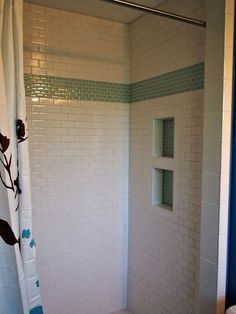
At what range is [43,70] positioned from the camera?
2.07 metres

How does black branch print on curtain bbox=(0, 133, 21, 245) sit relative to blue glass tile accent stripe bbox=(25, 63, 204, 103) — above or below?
below

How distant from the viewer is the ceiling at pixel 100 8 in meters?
1.99

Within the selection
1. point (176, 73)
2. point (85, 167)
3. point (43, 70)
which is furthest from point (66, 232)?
point (176, 73)

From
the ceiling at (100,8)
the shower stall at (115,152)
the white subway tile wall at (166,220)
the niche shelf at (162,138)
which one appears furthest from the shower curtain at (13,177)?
the niche shelf at (162,138)

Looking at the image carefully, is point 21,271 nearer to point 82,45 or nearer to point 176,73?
point 176,73

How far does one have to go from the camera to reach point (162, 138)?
7.07 feet

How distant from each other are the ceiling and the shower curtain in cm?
84

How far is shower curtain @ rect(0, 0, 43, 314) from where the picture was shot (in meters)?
1.23

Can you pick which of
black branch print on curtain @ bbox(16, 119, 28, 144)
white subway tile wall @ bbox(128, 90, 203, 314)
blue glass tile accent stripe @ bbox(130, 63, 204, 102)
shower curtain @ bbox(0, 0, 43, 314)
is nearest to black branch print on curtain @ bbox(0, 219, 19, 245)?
shower curtain @ bbox(0, 0, 43, 314)

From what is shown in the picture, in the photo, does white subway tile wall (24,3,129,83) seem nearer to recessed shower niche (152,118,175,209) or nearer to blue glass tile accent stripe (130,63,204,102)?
blue glass tile accent stripe (130,63,204,102)

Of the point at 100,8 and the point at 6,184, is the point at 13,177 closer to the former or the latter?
the point at 6,184

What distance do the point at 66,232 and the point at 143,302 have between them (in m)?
0.87

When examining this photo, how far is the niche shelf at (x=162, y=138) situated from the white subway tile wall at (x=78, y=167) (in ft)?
1.20

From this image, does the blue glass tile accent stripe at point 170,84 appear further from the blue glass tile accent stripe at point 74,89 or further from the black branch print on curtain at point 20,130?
the black branch print on curtain at point 20,130
